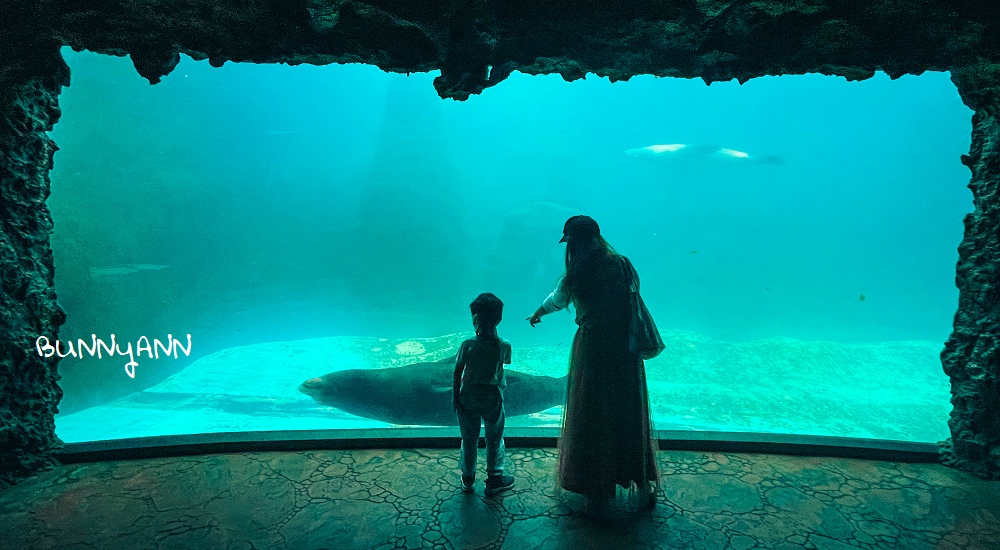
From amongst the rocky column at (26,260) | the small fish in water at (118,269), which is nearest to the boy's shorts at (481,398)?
the rocky column at (26,260)

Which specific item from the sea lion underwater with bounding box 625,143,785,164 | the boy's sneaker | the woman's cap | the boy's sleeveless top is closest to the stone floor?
the boy's sneaker

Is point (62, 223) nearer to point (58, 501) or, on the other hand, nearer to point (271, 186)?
point (58, 501)

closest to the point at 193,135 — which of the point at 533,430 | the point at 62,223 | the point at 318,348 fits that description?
the point at 318,348

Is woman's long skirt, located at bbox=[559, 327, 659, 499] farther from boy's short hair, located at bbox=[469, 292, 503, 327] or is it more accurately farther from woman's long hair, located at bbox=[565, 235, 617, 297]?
boy's short hair, located at bbox=[469, 292, 503, 327]

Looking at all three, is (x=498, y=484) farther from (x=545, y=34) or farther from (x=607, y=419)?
(x=545, y=34)

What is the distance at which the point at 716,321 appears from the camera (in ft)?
134

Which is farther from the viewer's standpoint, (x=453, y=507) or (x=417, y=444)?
(x=417, y=444)

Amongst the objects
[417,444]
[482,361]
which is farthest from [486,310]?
[417,444]

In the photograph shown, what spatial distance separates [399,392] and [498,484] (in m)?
3.75

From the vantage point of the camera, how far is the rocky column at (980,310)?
11.3ft

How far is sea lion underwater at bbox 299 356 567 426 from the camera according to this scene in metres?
6.47

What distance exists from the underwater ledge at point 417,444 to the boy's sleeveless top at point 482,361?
4.11 ft

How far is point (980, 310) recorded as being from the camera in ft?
11.8

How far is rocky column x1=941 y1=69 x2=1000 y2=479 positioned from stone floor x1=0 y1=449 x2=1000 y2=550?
35 cm
